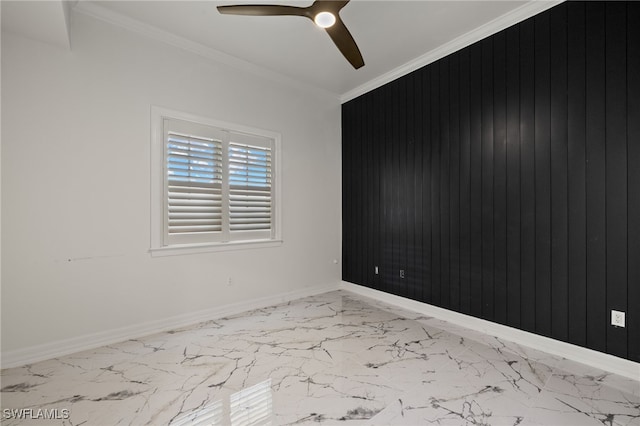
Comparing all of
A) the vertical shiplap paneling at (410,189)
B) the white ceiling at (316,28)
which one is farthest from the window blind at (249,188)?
the vertical shiplap paneling at (410,189)

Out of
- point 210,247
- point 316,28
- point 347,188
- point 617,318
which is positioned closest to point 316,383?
point 210,247

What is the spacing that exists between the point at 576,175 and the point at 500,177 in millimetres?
579

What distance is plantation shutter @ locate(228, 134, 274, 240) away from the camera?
Answer: 11.7ft

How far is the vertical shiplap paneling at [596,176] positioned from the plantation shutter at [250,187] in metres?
3.21

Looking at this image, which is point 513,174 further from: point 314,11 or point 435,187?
point 314,11

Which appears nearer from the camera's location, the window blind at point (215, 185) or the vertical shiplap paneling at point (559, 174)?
the vertical shiplap paneling at point (559, 174)

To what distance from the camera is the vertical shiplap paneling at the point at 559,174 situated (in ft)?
8.09

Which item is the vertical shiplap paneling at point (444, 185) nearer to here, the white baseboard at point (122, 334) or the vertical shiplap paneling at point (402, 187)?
the vertical shiplap paneling at point (402, 187)

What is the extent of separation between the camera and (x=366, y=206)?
4332mm

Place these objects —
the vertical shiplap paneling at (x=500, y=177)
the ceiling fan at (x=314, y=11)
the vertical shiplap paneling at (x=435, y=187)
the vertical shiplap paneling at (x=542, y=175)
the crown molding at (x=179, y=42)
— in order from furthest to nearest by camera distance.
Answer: the vertical shiplap paneling at (x=435, y=187), the vertical shiplap paneling at (x=500, y=177), the crown molding at (x=179, y=42), the vertical shiplap paneling at (x=542, y=175), the ceiling fan at (x=314, y=11)

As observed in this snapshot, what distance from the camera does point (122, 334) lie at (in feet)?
9.18

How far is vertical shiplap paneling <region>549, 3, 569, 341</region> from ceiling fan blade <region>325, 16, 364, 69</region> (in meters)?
1.65

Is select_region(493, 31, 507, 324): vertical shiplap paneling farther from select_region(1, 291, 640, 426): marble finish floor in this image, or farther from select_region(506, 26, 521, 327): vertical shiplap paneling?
select_region(1, 291, 640, 426): marble finish floor

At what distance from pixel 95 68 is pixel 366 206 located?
342 centimetres
